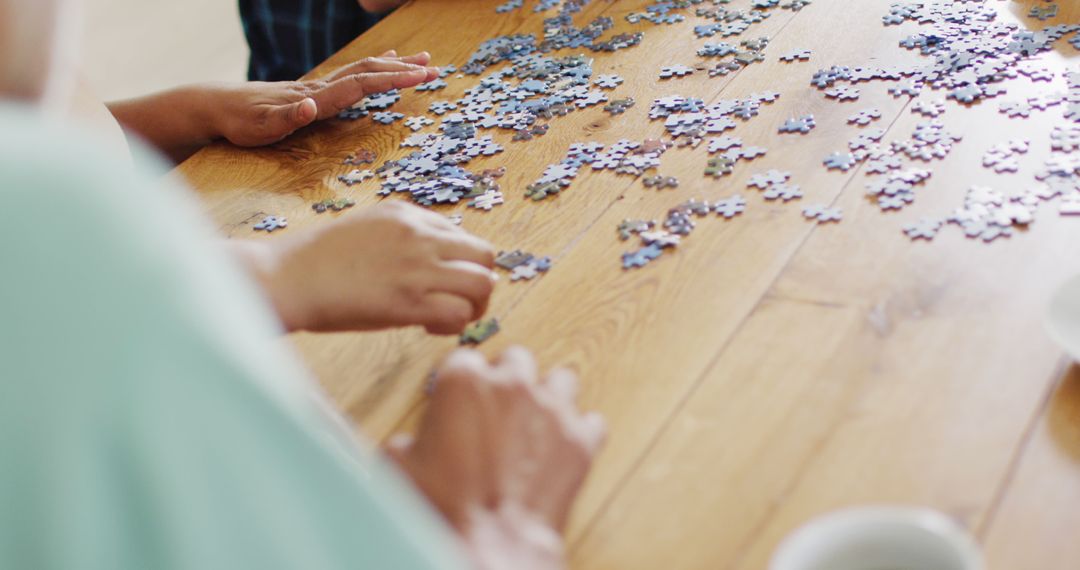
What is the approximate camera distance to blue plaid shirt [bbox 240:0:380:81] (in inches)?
104

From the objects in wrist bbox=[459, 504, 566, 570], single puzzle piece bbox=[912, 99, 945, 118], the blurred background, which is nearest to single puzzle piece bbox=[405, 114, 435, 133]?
single puzzle piece bbox=[912, 99, 945, 118]

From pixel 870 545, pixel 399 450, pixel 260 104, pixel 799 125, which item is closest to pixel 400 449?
pixel 399 450

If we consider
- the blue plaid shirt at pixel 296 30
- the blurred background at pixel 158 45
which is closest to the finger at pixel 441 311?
the blue plaid shirt at pixel 296 30

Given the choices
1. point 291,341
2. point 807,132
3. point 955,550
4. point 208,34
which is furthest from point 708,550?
point 208,34

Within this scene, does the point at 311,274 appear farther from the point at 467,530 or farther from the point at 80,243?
the point at 80,243

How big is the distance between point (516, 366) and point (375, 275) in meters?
0.26

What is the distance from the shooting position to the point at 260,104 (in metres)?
1.93

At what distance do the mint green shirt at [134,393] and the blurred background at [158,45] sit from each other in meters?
4.31

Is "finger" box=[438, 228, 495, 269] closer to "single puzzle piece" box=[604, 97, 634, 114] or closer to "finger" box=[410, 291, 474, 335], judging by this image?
"finger" box=[410, 291, 474, 335]

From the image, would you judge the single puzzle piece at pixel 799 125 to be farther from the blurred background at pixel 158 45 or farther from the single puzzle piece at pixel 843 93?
the blurred background at pixel 158 45

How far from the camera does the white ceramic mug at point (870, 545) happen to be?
→ 86 centimetres

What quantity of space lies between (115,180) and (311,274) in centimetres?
78

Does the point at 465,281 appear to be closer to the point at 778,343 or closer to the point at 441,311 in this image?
the point at 441,311

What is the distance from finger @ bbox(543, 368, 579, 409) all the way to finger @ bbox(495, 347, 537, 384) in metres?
0.03
